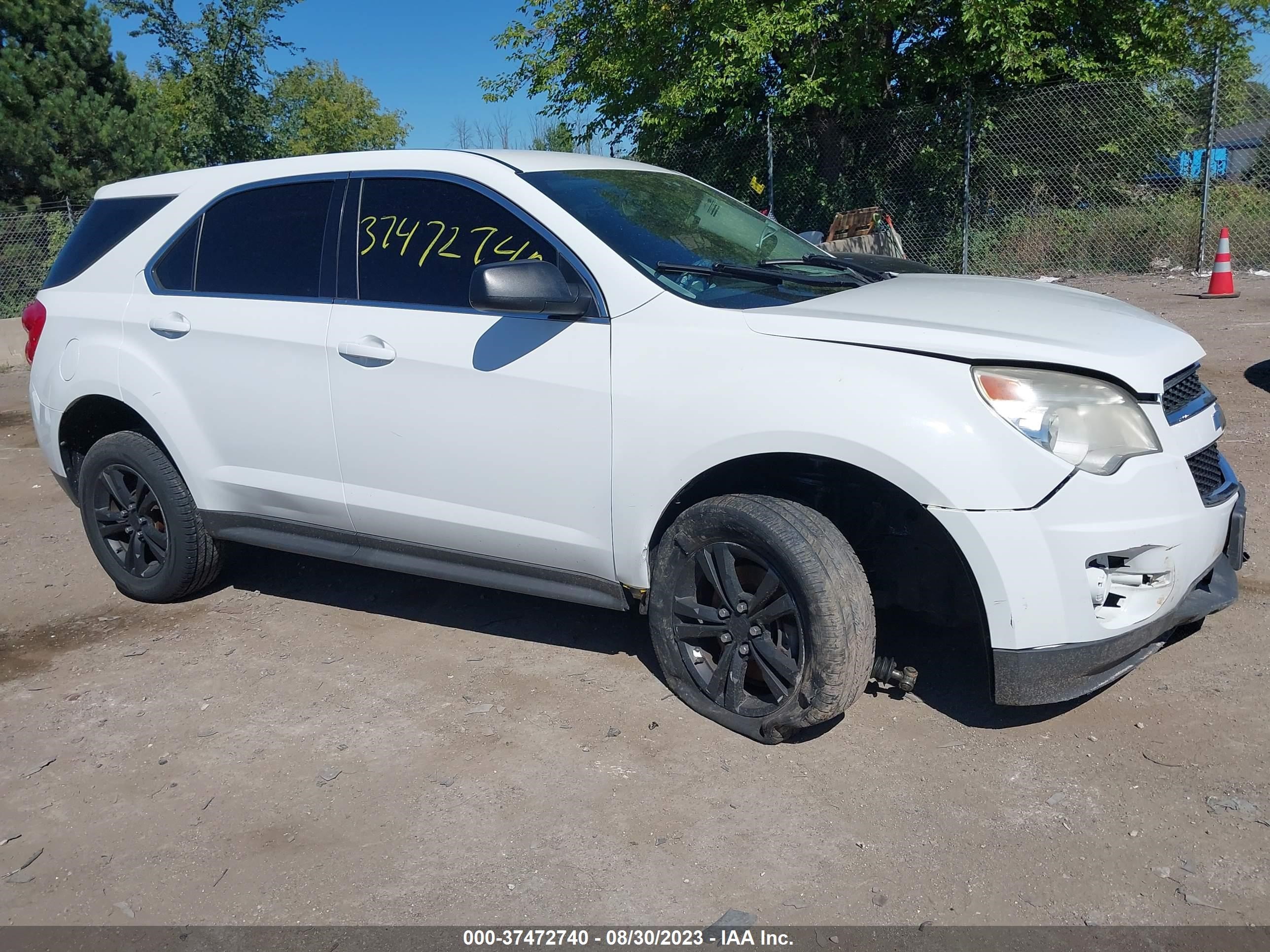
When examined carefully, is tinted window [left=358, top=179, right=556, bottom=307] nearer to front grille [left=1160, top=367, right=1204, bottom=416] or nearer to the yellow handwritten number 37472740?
the yellow handwritten number 37472740

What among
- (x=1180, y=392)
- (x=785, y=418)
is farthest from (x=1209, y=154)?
A: (x=785, y=418)

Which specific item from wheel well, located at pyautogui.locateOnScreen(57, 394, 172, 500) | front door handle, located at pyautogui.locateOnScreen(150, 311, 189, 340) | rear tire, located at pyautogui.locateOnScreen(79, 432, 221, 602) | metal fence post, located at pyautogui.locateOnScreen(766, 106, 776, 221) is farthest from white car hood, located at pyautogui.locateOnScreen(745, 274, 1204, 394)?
metal fence post, located at pyautogui.locateOnScreen(766, 106, 776, 221)

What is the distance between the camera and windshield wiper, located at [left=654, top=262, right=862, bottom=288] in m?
3.63

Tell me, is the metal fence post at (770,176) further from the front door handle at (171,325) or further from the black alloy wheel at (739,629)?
the black alloy wheel at (739,629)

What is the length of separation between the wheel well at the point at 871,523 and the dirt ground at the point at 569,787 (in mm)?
443

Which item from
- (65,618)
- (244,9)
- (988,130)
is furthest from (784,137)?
(244,9)

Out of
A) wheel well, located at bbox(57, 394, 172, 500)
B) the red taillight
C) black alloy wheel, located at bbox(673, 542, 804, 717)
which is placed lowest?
black alloy wheel, located at bbox(673, 542, 804, 717)

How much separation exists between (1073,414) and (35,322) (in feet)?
14.8

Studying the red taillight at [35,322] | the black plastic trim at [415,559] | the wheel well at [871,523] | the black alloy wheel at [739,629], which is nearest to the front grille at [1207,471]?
the wheel well at [871,523]

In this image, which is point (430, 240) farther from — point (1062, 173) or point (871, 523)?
point (1062, 173)

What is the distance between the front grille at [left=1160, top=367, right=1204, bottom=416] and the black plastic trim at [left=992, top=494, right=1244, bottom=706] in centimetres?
52

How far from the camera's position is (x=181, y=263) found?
4.61 metres

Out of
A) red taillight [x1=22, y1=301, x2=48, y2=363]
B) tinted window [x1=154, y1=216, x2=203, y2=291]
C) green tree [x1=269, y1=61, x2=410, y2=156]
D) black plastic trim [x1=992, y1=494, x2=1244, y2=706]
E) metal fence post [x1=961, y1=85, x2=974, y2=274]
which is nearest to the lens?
black plastic trim [x1=992, y1=494, x2=1244, y2=706]

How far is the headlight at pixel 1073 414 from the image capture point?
9.61 ft
